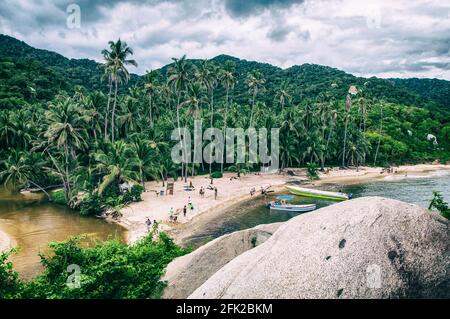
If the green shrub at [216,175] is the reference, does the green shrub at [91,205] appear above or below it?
below

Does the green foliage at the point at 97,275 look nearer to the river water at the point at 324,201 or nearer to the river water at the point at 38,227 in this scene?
the river water at the point at 38,227

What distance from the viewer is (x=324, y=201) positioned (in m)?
50.6

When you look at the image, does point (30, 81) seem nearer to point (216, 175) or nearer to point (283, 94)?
point (216, 175)

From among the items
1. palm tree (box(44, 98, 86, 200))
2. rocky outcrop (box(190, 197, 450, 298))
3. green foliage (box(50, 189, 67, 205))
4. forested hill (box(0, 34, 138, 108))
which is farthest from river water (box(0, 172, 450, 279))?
forested hill (box(0, 34, 138, 108))

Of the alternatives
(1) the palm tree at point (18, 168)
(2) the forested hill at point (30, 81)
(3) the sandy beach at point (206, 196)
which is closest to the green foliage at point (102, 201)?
(3) the sandy beach at point (206, 196)

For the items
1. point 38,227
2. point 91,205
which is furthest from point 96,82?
point 38,227

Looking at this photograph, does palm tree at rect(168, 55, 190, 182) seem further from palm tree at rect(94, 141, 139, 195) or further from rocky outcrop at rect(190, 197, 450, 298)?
rocky outcrop at rect(190, 197, 450, 298)

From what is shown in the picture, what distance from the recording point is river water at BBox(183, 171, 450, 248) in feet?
119

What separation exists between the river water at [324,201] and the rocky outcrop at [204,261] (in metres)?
16.1

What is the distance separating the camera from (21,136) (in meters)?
55.7

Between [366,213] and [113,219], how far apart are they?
109ft

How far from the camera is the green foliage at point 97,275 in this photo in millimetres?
13125
